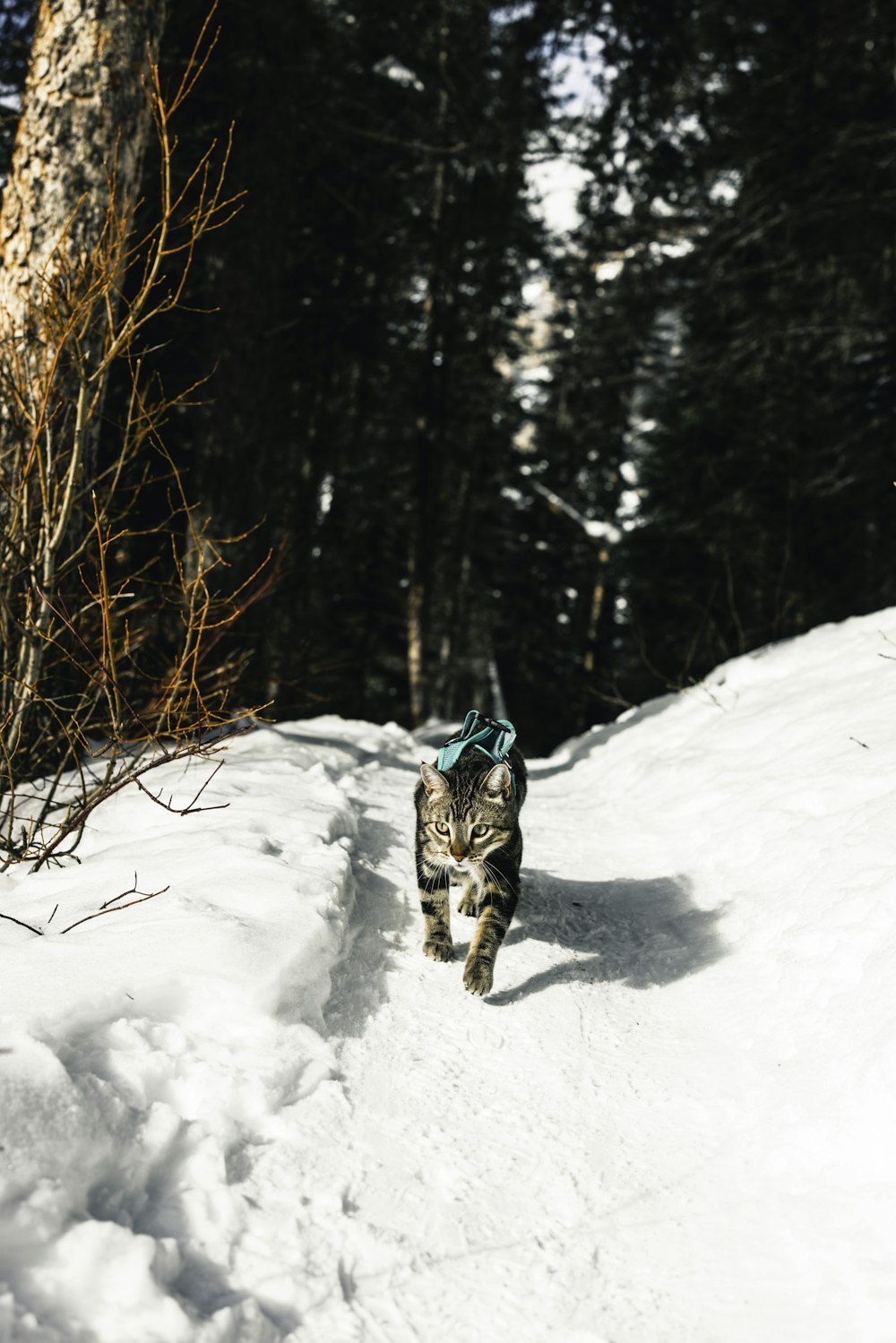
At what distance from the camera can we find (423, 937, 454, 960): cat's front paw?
395 cm

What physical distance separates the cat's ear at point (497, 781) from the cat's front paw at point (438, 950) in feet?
2.29

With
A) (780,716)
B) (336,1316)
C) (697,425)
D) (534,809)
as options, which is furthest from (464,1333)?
(697,425)

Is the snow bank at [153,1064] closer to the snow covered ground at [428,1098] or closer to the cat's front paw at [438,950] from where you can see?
Result: the snow covered ground at [428,1098]

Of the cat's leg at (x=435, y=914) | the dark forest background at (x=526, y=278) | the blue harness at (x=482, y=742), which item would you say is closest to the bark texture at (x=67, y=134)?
the dark forest background at (x=526, y=278)

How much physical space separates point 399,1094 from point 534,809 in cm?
434

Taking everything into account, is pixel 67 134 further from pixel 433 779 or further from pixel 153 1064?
pixel 153 1064

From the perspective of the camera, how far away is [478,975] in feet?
12.0

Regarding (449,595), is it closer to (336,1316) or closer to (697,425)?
(697,425)

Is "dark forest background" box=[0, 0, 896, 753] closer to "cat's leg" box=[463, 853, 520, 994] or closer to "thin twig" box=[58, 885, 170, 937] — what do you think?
"cat's leg" box=[463, 853, 520, 994]

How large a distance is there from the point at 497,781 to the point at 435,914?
25.9 inches

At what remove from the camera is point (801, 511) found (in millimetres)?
13961

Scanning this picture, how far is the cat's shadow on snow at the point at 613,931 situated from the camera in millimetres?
4094

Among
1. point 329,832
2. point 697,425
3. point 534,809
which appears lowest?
point 534,809

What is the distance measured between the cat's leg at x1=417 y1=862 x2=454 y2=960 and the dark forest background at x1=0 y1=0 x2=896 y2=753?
3.91 metres
